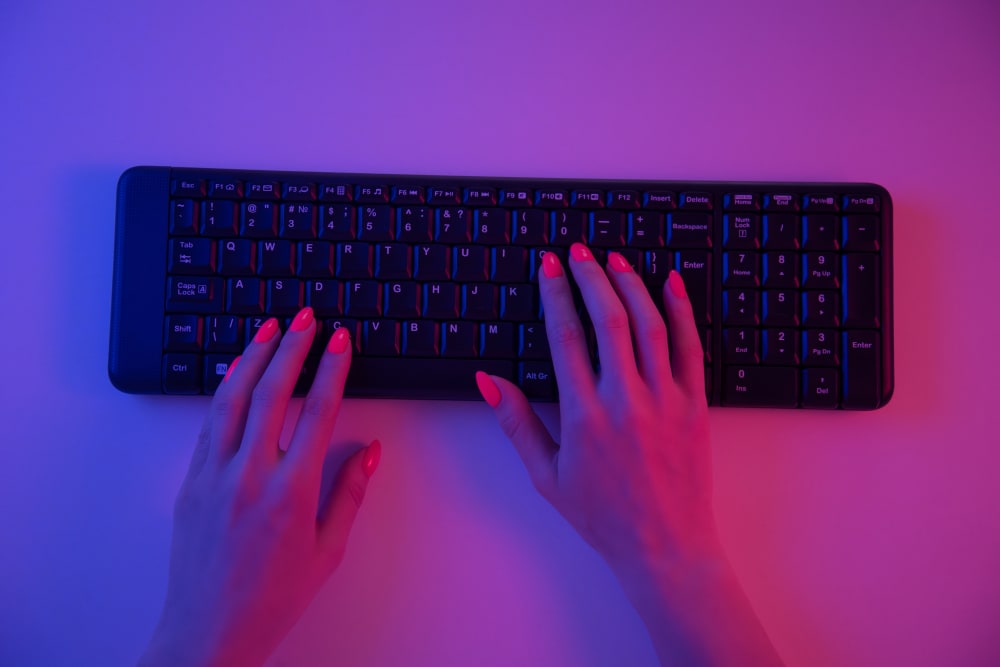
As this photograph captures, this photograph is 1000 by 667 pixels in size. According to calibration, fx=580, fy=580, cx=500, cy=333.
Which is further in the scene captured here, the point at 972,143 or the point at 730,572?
the point at 972,143

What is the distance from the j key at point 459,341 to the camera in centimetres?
81

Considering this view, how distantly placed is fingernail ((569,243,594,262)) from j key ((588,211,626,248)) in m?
0.03

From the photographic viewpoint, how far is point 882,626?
0.83 m

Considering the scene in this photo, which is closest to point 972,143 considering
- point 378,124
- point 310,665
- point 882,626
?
point 882,626

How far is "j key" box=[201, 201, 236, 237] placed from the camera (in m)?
0.81

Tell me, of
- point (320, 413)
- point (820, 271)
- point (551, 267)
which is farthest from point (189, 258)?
point (820, 271)

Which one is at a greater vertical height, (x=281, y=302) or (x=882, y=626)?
(x=281, y=302)

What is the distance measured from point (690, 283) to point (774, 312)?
4.8 inches

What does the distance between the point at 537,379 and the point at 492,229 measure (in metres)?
0.22

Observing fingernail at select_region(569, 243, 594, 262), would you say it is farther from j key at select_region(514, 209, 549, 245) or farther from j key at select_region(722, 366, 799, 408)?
j key at select_region(722, 366, 799, 408)

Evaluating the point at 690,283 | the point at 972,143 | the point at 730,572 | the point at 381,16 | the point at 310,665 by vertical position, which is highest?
the point at 381,16

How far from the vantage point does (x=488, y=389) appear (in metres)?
0.79

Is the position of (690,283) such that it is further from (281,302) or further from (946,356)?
(281,302)

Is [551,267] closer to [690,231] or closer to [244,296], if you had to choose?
[690,231]
